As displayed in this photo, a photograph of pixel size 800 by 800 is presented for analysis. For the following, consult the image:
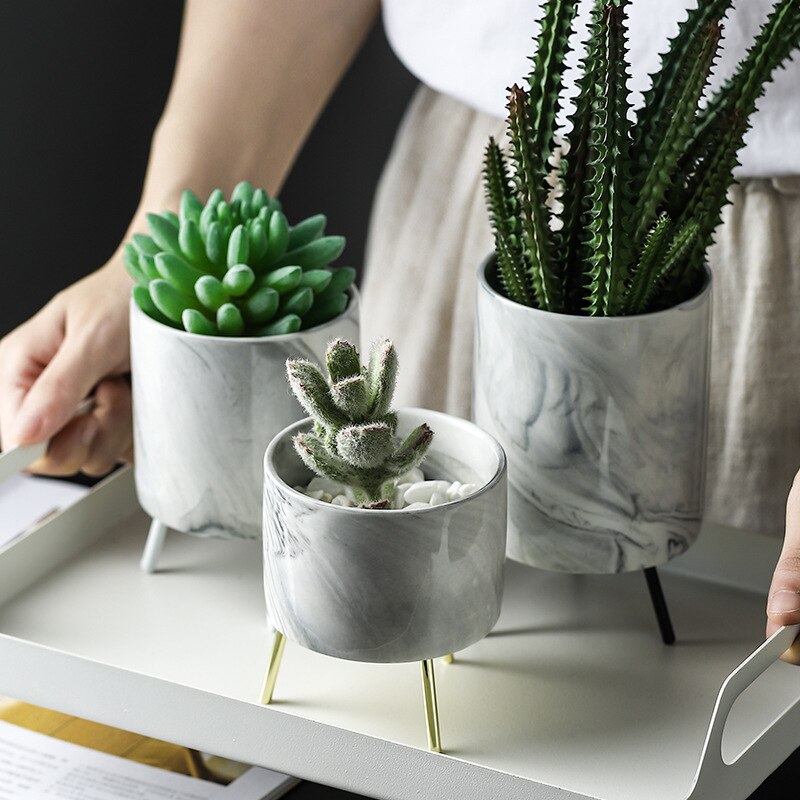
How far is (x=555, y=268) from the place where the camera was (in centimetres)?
58

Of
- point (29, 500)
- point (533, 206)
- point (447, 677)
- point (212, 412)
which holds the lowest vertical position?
point (29, 500)

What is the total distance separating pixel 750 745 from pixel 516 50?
0.43 metres

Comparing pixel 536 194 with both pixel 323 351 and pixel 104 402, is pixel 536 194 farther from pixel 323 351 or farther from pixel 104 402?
pixel 104 402

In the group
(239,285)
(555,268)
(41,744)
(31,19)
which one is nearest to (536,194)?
(555,268)

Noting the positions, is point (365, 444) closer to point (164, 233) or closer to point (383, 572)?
point (383, 572)

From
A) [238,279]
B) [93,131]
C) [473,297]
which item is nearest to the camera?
[238,279]

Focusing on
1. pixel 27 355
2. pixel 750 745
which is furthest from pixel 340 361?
pixel 27 355

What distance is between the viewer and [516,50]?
2.48 feet

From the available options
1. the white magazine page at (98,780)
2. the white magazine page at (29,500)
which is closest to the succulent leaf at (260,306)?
the white magazine page at (98,780)

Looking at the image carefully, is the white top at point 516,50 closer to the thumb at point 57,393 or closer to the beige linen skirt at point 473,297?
the beige linen skirt at point 473,297

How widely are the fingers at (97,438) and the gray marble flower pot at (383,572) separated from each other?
0.24m

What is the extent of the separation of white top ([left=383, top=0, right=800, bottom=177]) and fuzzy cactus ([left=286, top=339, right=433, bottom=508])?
0.24 metres

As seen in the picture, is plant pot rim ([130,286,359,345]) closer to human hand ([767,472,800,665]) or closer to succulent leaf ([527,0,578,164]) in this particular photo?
succulent leaf ([527,0,578,164])

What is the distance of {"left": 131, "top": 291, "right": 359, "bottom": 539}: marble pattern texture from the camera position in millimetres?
602
